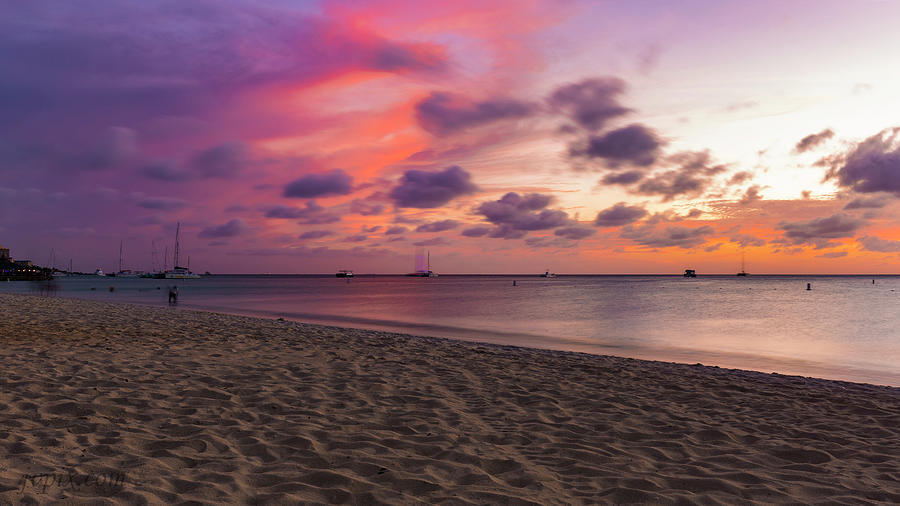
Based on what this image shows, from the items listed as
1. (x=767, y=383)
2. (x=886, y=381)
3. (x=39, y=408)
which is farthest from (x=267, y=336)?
(x=886, y=381)

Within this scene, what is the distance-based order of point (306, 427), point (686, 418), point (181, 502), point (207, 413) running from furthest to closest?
point (686, 418) → point (207, 413) → point (306, 427) → point (181, 502)

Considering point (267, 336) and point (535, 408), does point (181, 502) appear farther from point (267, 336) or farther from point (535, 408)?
point (267, 336)

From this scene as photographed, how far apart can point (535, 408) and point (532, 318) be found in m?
32.4

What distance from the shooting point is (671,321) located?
39.5 meters

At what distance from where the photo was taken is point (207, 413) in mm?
7727

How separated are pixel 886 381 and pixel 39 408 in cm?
2275

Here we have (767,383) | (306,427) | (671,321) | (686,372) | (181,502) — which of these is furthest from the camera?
(671,321)

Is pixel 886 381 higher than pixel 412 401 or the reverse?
the reverse

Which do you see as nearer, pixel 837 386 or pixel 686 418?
pixel 686 418

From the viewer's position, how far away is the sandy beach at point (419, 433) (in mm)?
5199

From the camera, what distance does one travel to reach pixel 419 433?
23.4 feet

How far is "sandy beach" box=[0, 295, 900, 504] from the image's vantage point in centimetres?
520

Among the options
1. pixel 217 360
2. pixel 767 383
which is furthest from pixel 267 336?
pixel 767 383

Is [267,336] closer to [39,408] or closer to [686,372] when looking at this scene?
[39,408]
